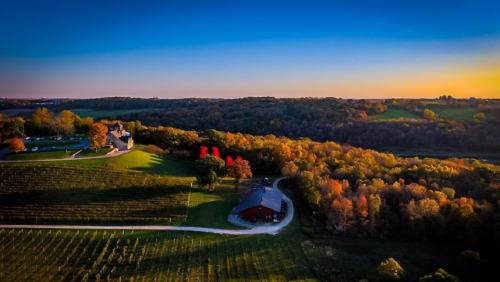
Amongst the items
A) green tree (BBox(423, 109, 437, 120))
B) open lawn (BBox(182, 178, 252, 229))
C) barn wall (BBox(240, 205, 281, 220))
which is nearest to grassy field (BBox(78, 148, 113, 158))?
open lawn (BBox(182, 178, 252, 229))

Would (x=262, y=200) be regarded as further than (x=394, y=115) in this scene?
No

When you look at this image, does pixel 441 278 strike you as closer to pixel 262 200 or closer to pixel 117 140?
pixel 262 200

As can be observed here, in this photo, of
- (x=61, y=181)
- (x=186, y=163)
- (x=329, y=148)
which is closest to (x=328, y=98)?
(x=329, y=148)

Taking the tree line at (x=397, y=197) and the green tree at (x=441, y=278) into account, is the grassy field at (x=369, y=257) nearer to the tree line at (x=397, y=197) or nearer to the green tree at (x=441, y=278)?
the tree line at (x=397, y=197)

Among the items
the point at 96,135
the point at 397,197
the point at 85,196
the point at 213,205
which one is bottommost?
the point at 213,205

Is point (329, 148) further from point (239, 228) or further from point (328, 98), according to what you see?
point (328, 98)

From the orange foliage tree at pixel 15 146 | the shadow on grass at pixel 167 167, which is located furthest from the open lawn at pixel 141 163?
the orange foliage tree at pixel 15 146

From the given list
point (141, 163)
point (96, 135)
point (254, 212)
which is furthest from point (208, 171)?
point (96, 135)
